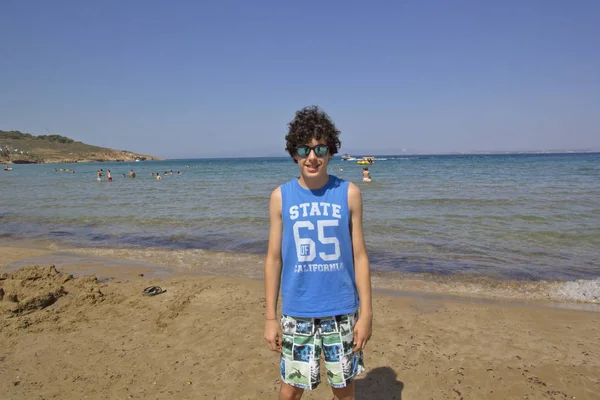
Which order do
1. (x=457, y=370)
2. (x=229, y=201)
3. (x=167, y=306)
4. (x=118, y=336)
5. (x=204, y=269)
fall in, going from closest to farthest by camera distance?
(x=457, y=370)
(x=118, y=336)
(x=167, y=306)
(x=204, y=269)
(x=229, y=201)

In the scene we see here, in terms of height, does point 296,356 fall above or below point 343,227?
below

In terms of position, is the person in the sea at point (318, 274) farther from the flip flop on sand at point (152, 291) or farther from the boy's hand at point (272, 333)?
the flip flop on sand at point (152, 291)

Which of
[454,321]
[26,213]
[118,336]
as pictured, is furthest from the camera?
[26,213]

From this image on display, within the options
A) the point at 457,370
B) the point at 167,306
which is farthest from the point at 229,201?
the point at 457,370

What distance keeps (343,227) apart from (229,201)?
617 inches

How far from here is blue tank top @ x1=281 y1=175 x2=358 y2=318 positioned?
2156 mm

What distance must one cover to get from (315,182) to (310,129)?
33cm

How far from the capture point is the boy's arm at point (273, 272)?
2238 millimetres

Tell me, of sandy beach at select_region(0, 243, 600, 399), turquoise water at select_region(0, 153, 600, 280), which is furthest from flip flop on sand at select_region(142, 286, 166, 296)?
turquoise water at select_region(0, 153, 600, 280)

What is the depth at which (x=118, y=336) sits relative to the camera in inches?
167

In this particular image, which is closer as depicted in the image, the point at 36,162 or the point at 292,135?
the point at 292,135

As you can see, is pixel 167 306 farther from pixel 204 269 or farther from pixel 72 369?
pixel 204 269

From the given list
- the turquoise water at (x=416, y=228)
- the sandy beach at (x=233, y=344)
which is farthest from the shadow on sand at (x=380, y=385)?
the turquoise water at (x=416, y=228)

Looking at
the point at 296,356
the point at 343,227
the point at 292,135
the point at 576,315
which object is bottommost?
the point at 576,315
